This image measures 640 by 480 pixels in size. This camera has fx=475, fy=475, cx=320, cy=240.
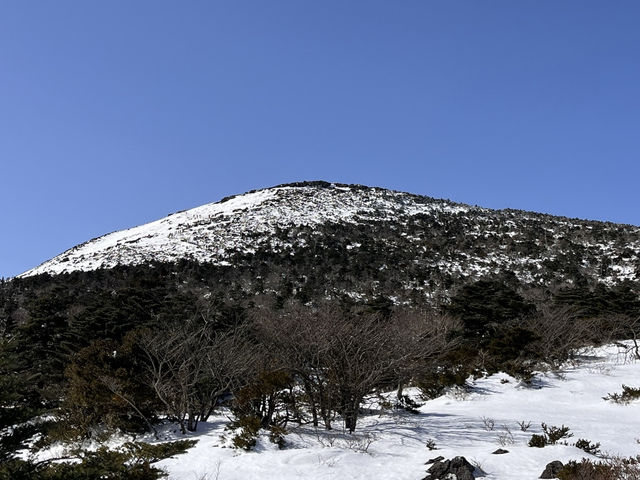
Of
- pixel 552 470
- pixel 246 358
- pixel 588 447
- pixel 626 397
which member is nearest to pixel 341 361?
pixel 246 358

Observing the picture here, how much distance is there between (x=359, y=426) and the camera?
13711 mm

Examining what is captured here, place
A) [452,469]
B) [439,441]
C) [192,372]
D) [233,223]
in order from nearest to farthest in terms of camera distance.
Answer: [452,469] < [439,441] < [192,372] < [233,223]

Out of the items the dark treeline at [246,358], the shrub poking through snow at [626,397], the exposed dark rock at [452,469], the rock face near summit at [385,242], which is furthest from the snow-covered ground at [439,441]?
the rock face near summit at [385,242]

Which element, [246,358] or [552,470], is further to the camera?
[246,358]

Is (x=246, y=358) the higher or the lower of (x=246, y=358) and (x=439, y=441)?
the higher

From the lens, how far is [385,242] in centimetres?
5384

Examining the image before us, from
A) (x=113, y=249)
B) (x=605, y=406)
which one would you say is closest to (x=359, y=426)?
(x=605, y=406)

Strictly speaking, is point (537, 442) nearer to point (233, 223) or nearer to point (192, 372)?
point (192, 372)

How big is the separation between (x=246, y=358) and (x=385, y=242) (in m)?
39.9

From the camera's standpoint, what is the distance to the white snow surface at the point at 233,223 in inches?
2008

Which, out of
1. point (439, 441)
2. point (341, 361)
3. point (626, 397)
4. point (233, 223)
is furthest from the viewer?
point (233, 223)

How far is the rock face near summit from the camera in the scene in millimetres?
45562

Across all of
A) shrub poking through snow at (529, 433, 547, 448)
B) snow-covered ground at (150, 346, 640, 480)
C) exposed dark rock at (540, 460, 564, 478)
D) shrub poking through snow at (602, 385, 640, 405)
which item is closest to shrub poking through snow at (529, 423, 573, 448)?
shrub poking through snow at (529, 433, 547, 448)

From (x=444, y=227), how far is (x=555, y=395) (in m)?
43.3
